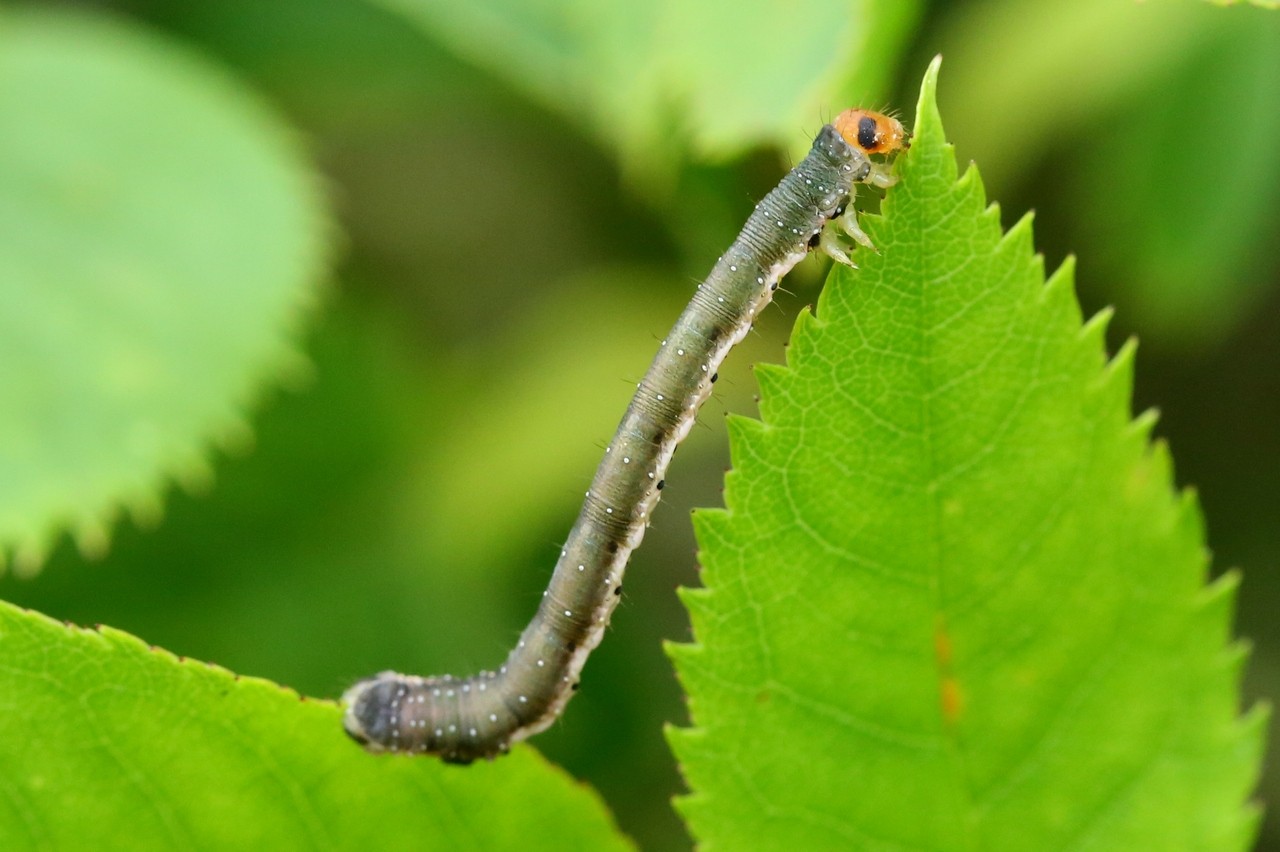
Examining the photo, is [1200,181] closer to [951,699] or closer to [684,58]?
[684,58]

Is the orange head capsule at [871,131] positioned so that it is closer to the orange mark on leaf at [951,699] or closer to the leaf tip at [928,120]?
the leaf tip at [928,120]

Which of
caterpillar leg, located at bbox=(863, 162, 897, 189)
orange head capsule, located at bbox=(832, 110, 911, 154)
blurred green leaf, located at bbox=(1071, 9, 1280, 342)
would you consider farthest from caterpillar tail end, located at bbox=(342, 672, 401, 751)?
blurred green leaf, located at bbox=(1071, 9, 1280, 342)

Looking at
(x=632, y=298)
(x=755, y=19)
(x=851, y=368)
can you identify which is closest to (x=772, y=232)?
(x=755, y=19)

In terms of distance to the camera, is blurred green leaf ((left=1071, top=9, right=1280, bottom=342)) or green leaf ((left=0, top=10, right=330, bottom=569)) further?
blurred green leaf ((left=1071, top=9, right=1280, bottom=342))

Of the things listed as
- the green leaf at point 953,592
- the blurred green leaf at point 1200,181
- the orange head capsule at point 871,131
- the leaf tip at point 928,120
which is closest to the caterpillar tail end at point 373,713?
the green leaf at point 953,592

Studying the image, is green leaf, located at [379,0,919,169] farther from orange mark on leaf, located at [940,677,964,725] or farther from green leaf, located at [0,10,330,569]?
orange mark on leaf, located at [940,677,964,725]
